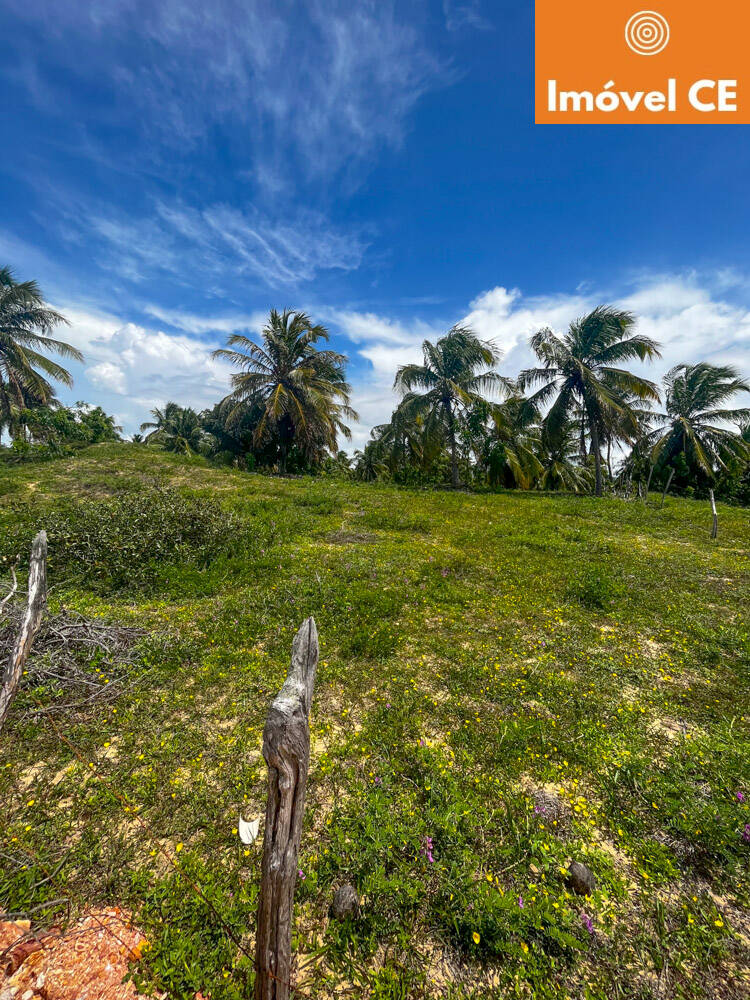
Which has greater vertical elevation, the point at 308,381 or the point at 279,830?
the point at 308,381

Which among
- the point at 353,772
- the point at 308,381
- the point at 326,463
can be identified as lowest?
the point at 353,772

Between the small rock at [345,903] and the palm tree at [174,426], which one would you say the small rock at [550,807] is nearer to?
the small rock at [345,903]

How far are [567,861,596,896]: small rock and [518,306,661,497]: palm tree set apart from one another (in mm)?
18649

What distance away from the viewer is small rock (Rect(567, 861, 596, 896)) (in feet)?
8.70

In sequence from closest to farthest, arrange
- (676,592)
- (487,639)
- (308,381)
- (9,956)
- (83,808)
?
(9,956), (83,808), (487,639), (676,592), (308,381)

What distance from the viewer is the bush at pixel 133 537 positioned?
7902 mm

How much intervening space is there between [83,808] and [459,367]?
19.7 m

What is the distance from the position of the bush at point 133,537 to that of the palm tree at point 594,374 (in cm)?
1662

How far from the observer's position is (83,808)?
3.19m

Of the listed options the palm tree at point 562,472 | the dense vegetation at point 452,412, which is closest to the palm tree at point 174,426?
the dense vegetation at point 452,412

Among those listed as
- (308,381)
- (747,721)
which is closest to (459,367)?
(308,381)

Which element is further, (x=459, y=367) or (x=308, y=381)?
(x=308, y=381)

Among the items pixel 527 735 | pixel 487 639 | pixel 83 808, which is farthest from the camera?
pixel 487 639

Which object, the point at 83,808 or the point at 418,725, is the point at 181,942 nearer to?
the point at 83,808
